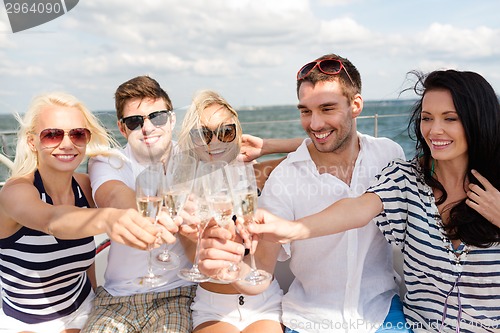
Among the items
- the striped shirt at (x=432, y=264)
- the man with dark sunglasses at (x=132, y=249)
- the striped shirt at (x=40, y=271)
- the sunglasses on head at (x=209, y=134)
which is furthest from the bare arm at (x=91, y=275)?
the striped shirt at (x=432, y=264)

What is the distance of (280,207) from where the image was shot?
228 centimetres

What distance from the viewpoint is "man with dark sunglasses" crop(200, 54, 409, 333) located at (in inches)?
85.9

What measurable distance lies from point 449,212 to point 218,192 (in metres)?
1.16

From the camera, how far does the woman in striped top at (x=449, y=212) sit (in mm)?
1890

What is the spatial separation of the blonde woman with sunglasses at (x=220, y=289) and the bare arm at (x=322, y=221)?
66 cm

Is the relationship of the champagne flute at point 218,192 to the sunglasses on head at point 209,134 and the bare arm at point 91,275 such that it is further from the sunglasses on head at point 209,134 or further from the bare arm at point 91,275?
the bare arm at point 91,275

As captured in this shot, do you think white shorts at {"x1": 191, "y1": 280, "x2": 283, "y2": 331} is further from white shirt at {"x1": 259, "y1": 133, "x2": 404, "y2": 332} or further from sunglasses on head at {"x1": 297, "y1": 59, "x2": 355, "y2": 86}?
sunglasses on head at {"x1": 297, "y1": 59, "x2": 355, "y2": 86}

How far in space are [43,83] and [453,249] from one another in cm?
239

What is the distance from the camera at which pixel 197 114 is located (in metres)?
2.66

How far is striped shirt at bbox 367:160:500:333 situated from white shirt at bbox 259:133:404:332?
0.19 m

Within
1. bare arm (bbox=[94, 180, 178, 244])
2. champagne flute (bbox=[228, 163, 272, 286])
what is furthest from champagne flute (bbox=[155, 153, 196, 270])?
bare arm (bbox=[94, 180, 178, 244])

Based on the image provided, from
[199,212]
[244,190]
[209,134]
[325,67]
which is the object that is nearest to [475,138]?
[325,67]

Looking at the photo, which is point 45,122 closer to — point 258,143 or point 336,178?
point 258,143

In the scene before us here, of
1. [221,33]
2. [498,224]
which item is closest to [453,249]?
[498,224]
